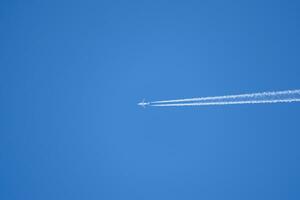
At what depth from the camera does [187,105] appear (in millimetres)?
12828

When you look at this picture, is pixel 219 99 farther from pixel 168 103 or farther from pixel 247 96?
pixel 168 103

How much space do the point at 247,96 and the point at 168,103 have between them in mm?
2702

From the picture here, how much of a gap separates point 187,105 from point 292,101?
341 centimetres

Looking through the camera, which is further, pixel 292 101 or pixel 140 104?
pixel 140 104

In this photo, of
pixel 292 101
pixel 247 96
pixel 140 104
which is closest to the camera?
pixel 292 101

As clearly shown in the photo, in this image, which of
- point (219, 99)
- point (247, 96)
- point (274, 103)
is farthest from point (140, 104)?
point (274, 103)

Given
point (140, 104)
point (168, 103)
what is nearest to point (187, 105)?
point (168, 103)

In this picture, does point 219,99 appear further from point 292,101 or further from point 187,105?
point 292,101

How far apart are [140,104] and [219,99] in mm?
2778

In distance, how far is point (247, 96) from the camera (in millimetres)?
12305

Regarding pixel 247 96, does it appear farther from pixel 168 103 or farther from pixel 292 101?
pixel 168 103

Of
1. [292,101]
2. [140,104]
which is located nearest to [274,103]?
[292,101]

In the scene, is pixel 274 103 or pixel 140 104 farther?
pixel 140 104

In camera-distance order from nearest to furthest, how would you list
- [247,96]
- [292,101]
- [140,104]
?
1. [292,101]
2. [247,96]
3. [140,104]
